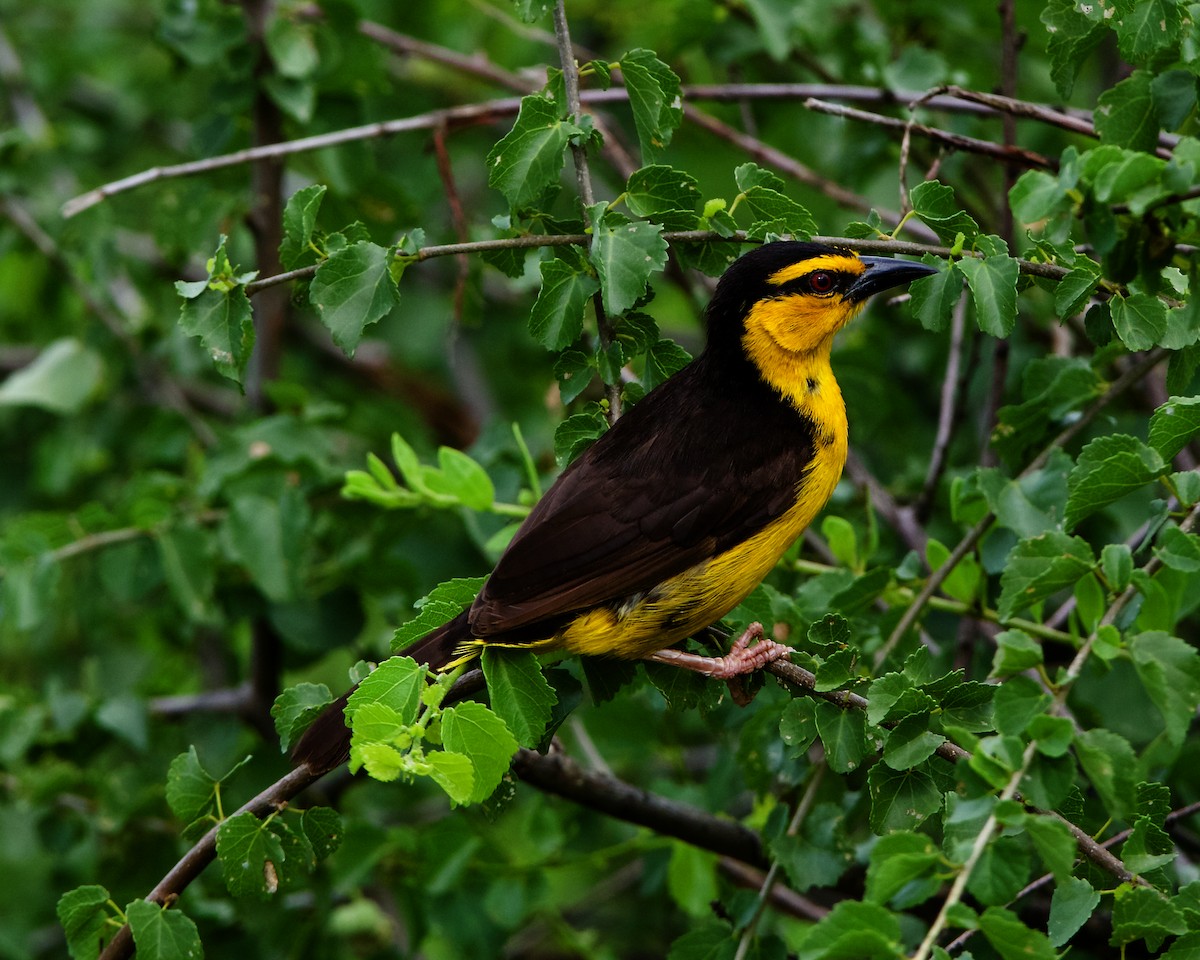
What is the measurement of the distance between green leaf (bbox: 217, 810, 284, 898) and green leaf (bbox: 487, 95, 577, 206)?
1278mm

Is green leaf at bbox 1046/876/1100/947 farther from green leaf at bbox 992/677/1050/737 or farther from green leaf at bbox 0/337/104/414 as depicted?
green leaf at bbox 0/337/104/414

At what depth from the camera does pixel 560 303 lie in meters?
2.93

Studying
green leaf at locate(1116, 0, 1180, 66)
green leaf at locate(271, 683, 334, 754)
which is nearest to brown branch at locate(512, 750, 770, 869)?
green leaf at locate(271, 683, 334, 754)

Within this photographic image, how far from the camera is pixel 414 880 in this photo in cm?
421

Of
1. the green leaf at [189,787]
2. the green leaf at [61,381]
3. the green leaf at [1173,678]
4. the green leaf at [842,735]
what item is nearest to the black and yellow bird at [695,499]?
the green leaf at [842,735]

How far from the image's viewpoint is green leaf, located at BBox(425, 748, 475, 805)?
2.30 meters

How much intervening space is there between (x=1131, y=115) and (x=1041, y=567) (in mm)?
825

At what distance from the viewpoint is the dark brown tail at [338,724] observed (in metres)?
2.76

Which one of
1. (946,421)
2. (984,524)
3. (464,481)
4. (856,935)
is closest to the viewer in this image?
(856,935)

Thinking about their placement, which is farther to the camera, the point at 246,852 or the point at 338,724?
the point at 338,724

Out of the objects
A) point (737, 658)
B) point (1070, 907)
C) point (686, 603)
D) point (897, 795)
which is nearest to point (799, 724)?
point (897, 795)

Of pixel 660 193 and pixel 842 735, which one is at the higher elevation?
pixel 660 193

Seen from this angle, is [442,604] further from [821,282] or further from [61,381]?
[61,381]

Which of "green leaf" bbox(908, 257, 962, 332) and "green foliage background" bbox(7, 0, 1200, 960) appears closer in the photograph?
"green foliage background" bbox(7, 0, 1200, 960)
